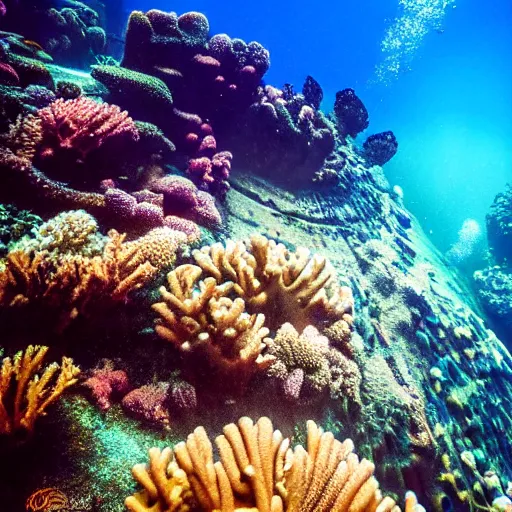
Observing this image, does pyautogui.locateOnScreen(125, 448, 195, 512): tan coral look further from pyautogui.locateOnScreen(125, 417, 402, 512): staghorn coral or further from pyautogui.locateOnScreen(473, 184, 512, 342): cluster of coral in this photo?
pyautogui.locateOnScreen(473, 184, 512, 342): cluster of coral

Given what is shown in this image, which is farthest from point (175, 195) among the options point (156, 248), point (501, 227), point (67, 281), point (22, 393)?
point (501, 227)

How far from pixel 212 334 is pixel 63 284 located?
1.20 metres

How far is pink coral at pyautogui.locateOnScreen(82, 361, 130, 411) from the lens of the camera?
2.31m

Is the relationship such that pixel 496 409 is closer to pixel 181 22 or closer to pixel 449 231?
pixel 181 22

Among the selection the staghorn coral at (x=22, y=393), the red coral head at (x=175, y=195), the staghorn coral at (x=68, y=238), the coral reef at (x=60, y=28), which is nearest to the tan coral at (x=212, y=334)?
the staghorn coral at (x=22, y=393)

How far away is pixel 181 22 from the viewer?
718 cm

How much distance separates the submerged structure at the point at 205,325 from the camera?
1.79 metres

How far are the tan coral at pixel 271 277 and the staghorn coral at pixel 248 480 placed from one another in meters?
1.59

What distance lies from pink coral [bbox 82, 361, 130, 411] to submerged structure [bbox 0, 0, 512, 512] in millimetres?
17

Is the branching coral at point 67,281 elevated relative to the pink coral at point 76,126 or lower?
lower

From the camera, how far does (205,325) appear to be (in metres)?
2.61

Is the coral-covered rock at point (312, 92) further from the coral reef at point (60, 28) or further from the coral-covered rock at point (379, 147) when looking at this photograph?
the coral reef at point (60, 28)

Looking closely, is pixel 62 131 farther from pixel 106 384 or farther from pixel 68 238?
pixel 106 384

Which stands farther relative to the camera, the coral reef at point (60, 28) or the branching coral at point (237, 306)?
the coral reef at point (60, 28)
